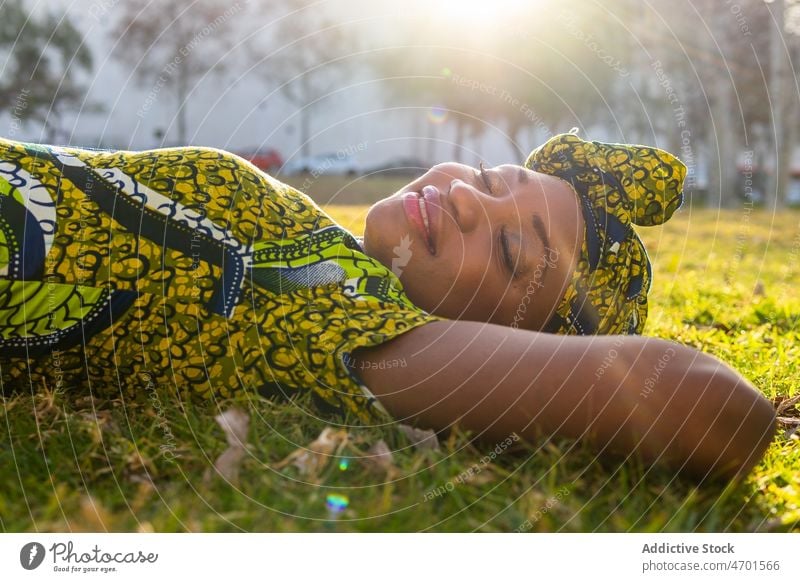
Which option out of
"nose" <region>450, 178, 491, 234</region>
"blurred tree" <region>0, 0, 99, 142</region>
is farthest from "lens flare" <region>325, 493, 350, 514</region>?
"blurred tree" <region>0, 0, 99, 142</region>

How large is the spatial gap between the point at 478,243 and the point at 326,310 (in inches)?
21.6

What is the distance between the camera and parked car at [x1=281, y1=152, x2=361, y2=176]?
246 cm

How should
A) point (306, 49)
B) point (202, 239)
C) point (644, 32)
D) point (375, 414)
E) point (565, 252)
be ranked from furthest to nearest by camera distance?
1. point (644, 32)
2. point (306, 49)
3. point (565, 252)
4. point (202, 239)
5. point (375, 414)

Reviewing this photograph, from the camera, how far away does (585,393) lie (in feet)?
5.34

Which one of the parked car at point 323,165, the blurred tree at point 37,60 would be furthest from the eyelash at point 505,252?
the blurred tree at point 37,60

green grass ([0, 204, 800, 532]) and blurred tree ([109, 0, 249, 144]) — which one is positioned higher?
blurred tree ([109, 0, 249, 144])

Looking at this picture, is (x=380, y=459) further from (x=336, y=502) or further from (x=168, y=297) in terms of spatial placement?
(x=168, y=297)

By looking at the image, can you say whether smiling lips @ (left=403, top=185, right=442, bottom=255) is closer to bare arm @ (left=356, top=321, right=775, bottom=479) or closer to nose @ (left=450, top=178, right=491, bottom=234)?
nose @ (left=450, top=178, right=491, bottom=234)

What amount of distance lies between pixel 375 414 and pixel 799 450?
112cm

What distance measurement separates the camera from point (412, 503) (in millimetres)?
1518

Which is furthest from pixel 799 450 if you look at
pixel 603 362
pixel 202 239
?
pixel 202 239

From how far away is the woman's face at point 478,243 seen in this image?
2.14m

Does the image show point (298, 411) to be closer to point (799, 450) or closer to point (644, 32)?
point (799, 450)

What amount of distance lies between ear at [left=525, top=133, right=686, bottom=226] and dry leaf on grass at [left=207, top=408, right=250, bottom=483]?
1.35m
